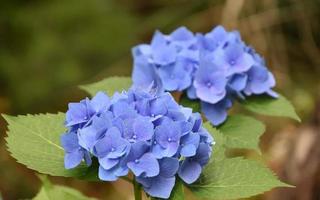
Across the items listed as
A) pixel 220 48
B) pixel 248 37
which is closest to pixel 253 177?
pixel 220 48


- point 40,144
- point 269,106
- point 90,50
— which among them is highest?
point 40,144

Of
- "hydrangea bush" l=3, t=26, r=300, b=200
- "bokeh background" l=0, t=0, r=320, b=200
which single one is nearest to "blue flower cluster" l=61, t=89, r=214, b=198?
"hydrangea bush" l=3, t=26, r=300, b=200

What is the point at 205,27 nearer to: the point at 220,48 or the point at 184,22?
the point at 184,22

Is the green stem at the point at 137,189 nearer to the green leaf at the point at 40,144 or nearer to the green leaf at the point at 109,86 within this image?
the green leaf at the point at 40,144

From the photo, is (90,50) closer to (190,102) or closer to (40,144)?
(190,102)

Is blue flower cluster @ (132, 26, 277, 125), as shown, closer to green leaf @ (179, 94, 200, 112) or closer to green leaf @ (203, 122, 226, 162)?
green leaf @ (179, 94, 200, 112)

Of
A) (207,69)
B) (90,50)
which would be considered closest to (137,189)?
(207,69)
